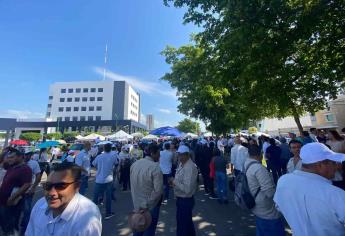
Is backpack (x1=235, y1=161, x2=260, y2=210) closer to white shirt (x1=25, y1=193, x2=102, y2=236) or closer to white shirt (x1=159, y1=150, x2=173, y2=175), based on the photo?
white shirt (x1=25, y1=193, x2=102, y2=236)

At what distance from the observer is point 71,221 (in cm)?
185

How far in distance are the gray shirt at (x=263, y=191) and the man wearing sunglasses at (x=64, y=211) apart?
7.55 ft

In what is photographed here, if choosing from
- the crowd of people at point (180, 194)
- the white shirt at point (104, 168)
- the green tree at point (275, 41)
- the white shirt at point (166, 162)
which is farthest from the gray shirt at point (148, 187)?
the green tree at point (275, 41)

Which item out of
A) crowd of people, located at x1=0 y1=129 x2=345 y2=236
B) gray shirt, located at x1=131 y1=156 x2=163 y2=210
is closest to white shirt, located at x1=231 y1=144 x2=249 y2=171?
crowd of people, located at x1=0 y1=129 x2=345 y2=236

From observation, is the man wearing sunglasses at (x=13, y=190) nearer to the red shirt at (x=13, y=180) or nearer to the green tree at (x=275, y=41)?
the red shirt at (x=13, y=180)

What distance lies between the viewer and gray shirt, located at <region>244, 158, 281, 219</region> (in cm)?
323

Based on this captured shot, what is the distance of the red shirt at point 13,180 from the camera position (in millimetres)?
4117

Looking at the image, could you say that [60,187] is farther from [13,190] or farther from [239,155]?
[239,155]

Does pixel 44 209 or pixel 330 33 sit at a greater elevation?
pixel 330 33

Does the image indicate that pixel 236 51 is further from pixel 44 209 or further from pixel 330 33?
pixel 44 209

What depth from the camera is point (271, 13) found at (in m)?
Result: 7.57

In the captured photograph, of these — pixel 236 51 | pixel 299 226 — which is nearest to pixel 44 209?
pixel 299 226

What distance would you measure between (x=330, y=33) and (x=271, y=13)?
3.25 meters

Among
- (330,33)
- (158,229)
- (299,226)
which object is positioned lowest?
(158,229)
